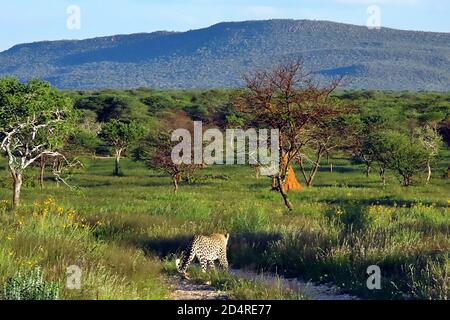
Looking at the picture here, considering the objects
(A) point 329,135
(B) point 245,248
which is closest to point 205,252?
(B) point 245,248

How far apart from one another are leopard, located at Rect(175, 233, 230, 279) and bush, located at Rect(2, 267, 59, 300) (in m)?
3.51

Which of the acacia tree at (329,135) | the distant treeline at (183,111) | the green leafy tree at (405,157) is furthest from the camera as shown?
the distant treeline at (183,111)

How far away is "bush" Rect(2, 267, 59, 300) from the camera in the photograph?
24.8ft

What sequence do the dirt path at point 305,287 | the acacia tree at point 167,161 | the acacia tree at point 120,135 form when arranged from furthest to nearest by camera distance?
the acacia tree at point 120,135 < the acacia tree at point 167,161 < the dirt path at point 305,287

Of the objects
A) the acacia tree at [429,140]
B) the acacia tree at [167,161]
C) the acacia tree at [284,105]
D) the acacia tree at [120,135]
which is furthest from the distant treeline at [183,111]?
the acacia tree at [284,105]

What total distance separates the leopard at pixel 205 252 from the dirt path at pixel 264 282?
348 mm

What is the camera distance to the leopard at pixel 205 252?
11.3 meters

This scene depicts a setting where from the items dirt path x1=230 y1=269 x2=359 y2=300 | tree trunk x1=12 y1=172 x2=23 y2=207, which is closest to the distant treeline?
tree trunk x1=12 y1=172 x2=23 y2=207

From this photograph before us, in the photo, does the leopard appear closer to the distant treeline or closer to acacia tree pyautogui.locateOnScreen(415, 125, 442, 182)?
acacia tree pyautogui.locateOnScreen(415, 125, 442, 182)

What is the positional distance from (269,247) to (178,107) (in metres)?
95.0

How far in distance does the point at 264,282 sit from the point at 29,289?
3.59 m

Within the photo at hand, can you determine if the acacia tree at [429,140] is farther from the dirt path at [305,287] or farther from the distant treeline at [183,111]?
the dirt path at [305,287]
